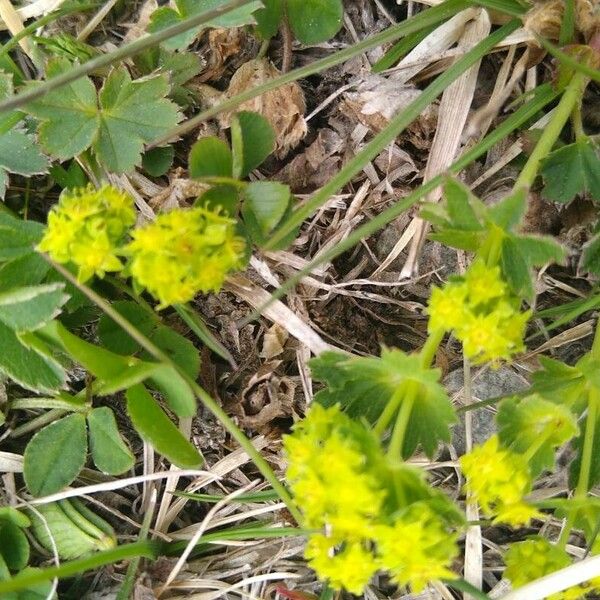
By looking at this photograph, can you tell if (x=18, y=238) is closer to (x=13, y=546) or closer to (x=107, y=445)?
(x=107, y=445)

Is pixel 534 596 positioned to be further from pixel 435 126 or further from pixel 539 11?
pixel 539 11

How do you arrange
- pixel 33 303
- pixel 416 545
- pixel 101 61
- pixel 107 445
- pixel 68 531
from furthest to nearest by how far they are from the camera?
pixel 68 531, pixel 107 445, pixel 33 303, pixel 101 61, pixel 416 545

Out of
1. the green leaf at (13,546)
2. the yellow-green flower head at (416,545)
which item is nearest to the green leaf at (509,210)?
the yellow-green flower head at (416,545)

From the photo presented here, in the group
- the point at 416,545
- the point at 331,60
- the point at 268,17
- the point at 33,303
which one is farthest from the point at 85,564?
the point at 268,17

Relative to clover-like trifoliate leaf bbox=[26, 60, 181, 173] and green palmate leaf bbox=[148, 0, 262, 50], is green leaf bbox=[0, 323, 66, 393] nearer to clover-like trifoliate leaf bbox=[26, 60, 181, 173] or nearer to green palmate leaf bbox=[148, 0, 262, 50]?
clover-like trifoliate leaf bbox=[26, 60, 181, 173]

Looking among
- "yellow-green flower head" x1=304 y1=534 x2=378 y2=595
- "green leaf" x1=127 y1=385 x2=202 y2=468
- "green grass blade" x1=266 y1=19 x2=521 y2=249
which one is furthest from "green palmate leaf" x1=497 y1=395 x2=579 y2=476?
"green leaf" x1=127 y1=385 x2=202 y2=468

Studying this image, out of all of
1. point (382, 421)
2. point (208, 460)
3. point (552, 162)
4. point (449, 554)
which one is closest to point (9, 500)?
point (208, 460)
